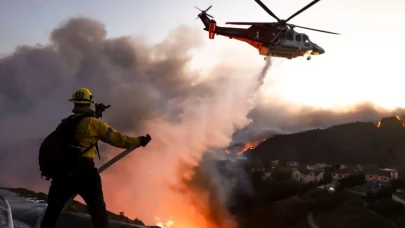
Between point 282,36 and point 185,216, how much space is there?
29.9 metres

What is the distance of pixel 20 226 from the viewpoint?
7.17 m

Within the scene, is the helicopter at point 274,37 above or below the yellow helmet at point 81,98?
above

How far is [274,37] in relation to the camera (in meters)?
30.6

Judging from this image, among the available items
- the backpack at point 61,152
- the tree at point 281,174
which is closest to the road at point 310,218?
the tree at point 281,174

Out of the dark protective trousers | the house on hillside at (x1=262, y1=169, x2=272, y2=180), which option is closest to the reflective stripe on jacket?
the dark protective trousers

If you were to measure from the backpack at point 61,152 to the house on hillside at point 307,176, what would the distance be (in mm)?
93018

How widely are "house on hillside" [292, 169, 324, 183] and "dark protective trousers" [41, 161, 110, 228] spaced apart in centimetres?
9265

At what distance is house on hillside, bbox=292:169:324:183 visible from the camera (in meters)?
94.1

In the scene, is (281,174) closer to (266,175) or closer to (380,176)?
(266,175)

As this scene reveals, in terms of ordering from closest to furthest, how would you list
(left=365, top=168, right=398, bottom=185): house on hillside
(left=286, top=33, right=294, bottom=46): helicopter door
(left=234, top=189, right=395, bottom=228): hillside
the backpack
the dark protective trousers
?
1. the backpack
2. the dark protective trousers
3. (left=286, top=33, right=294, bottom=46): helicopter door
4. (left=234, top=189, right=395, bottom=228): hillside
5. (left=365, top=168, right=398, bottom=185): house on hillside

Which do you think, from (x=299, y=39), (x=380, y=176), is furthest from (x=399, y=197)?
(x=299, y=39)

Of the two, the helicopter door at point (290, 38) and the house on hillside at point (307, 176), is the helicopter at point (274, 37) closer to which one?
the helicopter door at point (290, 38)

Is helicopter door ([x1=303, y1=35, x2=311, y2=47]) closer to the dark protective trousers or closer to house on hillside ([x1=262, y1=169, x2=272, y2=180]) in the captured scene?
the dark protective trousers

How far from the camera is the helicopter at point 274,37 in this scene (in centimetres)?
3061
